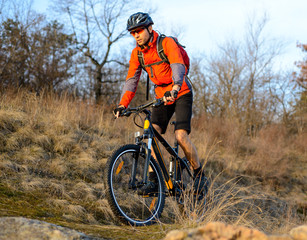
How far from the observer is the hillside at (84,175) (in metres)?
3.16

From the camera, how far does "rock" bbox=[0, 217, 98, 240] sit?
207 centimetres

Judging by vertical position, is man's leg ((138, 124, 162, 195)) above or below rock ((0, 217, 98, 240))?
above

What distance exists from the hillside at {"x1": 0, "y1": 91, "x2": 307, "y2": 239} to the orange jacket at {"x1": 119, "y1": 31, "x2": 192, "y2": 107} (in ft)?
3.64

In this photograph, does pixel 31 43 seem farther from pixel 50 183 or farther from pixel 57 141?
pixel 50 183

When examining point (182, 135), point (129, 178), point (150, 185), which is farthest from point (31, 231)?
point (182, 135)

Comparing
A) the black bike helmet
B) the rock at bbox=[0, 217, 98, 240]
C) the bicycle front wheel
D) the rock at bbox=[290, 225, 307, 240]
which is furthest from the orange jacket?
the rock at bbox=[290, 225, 307, 240]

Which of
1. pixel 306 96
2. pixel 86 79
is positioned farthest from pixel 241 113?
pixel 86 79

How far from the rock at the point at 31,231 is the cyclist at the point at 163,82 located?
4.07 feet

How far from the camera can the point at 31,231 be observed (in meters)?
2.12

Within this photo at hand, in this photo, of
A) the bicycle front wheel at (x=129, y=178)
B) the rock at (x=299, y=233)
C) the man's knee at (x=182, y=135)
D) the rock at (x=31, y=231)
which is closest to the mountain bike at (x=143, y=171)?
the bicycle front wheel at (x=129, y=178)

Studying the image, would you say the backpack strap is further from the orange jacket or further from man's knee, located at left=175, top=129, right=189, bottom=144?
man's knee, located at left=175, top=129, right=189, bottom=144

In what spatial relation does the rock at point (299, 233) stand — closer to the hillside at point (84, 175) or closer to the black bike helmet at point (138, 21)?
the hillside at point (84, 175)

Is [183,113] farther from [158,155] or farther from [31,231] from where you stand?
[31,231]

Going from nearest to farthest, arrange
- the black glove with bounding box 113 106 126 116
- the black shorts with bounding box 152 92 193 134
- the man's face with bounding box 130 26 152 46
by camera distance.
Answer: the black glove with bounding box 113 106 126 116
the man's face with bounding box 130 26 152 46
the black shorts with bounding box 152 92 193 134
